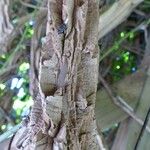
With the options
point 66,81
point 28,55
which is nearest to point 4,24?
point 28,55

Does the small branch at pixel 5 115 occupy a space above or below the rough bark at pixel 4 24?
below

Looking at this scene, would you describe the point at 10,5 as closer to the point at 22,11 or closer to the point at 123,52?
the point at 22,11

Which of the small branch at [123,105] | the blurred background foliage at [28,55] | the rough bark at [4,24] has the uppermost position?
the rough bark at [4,24]

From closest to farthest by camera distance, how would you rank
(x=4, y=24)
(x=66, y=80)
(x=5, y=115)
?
(x=66, y=80)
(x=4, y=24)
(x=5, y=115)

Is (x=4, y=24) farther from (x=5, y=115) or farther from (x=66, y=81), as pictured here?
(x=66, y=81)

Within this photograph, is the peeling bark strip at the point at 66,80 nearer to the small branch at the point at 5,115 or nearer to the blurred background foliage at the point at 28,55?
the blurred background foliage at the point at 28,55

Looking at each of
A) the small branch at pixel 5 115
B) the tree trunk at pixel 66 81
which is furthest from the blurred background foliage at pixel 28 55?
the tree trunk at pixel 66 81

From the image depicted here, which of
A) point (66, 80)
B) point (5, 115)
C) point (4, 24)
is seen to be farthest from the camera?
point (5, 115)
